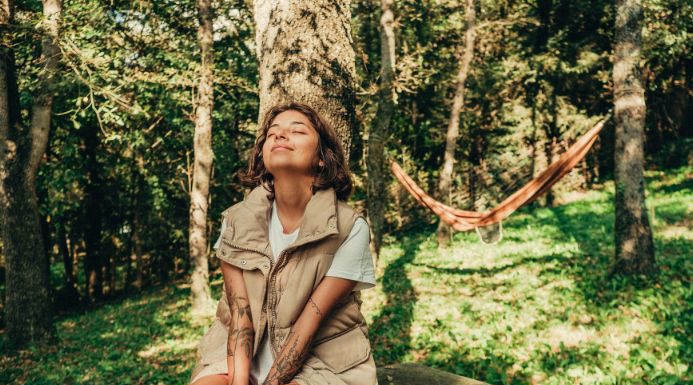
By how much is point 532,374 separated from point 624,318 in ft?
5.00

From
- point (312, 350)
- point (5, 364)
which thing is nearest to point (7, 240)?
point (5, 364)

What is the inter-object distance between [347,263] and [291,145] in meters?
0.53

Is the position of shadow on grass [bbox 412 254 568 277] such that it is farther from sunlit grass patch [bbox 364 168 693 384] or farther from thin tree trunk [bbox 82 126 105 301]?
thin tree trunk [bbox 82 126 105 301]

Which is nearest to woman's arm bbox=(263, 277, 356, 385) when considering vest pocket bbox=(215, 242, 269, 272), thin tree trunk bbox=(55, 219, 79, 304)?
vest pocket bbox=(215, 242, 269, 272)

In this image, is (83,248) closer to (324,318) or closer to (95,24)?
(95,24)

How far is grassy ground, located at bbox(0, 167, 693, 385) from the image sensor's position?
12.5 feet

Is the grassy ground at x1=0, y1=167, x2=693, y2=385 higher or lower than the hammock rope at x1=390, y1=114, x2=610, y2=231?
lower

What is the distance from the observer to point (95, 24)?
6.97 m

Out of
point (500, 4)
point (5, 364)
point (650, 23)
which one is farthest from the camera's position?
point (500, 4)

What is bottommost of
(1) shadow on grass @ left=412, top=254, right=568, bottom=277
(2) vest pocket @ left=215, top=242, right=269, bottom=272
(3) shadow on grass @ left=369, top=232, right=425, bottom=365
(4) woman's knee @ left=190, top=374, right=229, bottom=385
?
(3) shadow on grass @ left=369, top=232, right=425, bottom=365

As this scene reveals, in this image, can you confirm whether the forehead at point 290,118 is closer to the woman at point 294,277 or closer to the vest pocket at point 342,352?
the woman at point 294,277

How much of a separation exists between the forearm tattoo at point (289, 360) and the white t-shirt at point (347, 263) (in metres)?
0.13

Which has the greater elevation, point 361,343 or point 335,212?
point 335,212

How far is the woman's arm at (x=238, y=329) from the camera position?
174 cm
